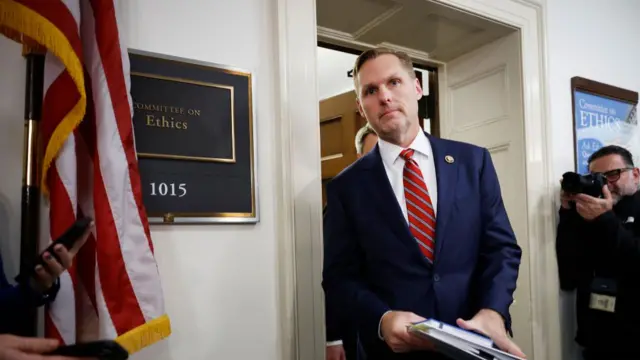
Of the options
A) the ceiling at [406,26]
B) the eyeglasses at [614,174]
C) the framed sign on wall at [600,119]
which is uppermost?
the ceiling at [406,26]

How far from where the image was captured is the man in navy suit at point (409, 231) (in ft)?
4.13

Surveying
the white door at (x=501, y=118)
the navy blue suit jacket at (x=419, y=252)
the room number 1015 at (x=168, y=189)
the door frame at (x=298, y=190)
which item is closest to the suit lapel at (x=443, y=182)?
the navy blue suit jacket at (x=419, y=252)

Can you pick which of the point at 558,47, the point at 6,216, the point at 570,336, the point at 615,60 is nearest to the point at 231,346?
the point at 6,216

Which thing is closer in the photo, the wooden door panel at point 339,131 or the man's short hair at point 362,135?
the man's short hair at point 362,135

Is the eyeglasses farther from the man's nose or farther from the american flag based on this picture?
the american flag

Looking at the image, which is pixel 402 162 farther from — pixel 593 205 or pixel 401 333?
pixel 593 205

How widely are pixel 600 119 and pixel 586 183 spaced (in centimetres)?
63

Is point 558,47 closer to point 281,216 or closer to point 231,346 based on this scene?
point 281,216

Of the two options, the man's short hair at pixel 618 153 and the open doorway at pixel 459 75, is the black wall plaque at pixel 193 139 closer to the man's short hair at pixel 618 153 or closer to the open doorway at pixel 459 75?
the open doorway at pixel 459 75

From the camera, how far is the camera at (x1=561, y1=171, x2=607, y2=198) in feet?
6.79

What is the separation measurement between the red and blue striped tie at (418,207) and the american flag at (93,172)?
0.65 m

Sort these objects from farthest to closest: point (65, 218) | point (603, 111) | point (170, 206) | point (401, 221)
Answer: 1. point (603, 111)
2. point (170, 206)
3. point (401, 221)
4. point (65, 218)

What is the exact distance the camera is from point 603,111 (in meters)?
2.57

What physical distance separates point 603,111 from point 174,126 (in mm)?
2147
